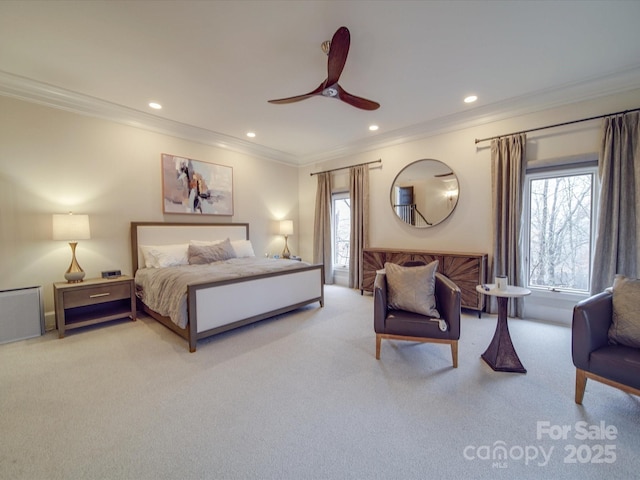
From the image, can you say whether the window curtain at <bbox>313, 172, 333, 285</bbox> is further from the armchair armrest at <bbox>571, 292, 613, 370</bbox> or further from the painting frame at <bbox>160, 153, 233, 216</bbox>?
the armchair armrest at <bbox>571, 292, 613, 370</bbox>

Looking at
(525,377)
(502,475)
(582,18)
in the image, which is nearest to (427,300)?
(525,377)

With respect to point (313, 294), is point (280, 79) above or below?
above

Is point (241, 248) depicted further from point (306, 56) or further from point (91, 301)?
point (306, 56)

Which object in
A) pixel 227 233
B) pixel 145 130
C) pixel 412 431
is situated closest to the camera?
pixel 412 431

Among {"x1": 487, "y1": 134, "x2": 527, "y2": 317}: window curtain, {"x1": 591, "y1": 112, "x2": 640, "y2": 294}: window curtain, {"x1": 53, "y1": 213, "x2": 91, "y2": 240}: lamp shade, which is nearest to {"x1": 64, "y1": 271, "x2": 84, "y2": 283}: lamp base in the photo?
{"x1": 53, "y1": 213, "x2": 91, "y2": 240}: lamp shade

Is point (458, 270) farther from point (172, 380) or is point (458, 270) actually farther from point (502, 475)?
point (172, 380)

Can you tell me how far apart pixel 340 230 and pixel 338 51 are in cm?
408

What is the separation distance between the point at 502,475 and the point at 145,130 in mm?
5238

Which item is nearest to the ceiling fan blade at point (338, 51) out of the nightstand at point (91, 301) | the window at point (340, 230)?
the nightstand at point (91, 301)

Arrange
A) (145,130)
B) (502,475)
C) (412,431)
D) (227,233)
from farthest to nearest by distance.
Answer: (227,233) < (145,130) < (412,431) < (502,475)

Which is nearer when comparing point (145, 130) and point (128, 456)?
point (128, 456)

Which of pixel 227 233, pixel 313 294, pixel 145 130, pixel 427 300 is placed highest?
pixel 145 130

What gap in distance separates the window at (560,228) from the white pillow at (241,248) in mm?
4297

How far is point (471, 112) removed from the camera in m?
3.75
